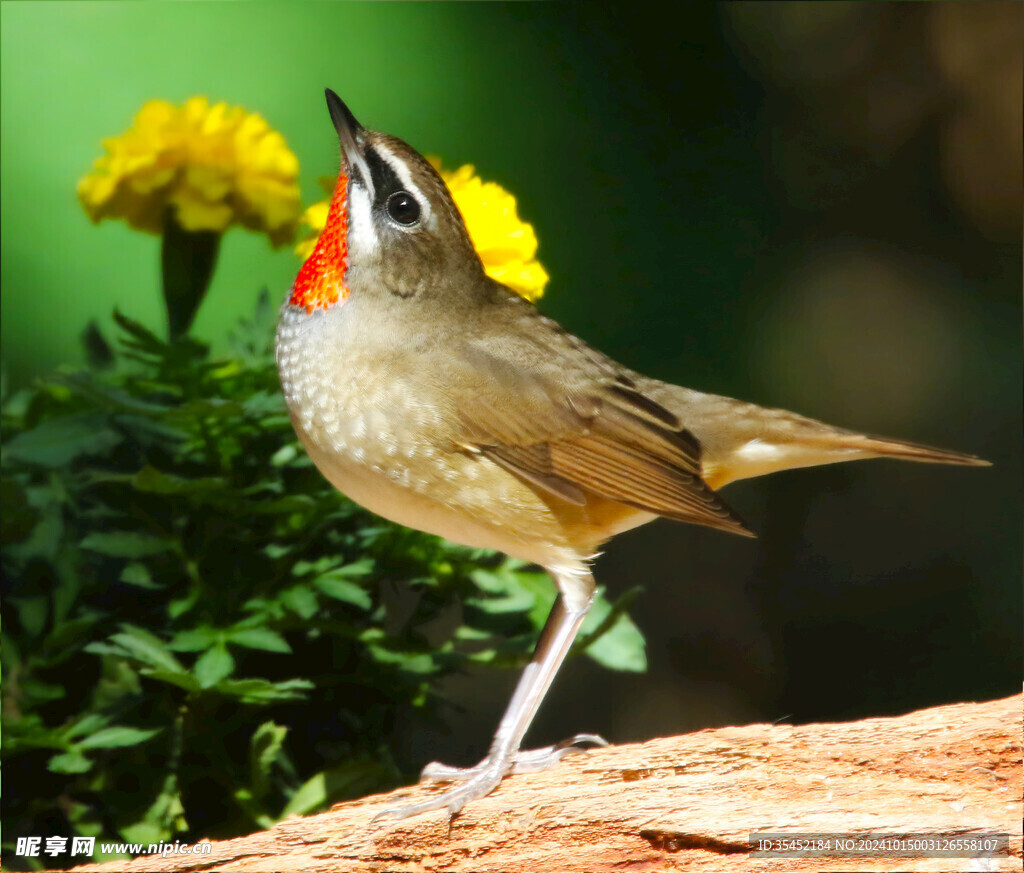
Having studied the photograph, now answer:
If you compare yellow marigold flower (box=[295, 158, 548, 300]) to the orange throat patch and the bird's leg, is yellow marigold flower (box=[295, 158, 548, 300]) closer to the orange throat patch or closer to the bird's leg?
the orange throat patch

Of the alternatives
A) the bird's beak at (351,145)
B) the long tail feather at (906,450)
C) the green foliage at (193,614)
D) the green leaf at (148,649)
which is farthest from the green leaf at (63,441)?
the long tail feather at (906,450)

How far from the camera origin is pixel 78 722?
5.47 feet

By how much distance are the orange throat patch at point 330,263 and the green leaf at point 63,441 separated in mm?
356

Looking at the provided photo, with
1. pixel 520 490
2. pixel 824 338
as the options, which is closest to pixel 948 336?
pixel 824 338

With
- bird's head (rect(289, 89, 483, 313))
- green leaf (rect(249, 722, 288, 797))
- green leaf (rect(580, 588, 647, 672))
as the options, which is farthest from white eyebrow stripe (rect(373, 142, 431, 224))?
green leaf (rect(249, 722, 288, 797))

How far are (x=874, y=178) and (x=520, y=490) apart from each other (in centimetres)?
102

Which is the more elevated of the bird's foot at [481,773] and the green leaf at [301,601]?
the green leaf at [301,601]

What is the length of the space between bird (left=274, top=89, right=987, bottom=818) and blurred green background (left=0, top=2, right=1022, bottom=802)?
0.25 m

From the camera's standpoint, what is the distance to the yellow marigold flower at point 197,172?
5.57ft

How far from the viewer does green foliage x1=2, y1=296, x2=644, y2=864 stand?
5.39 ft

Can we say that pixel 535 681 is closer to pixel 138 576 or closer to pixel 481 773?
pixel 481 773

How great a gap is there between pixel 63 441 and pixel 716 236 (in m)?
1.23

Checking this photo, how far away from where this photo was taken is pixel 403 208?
65.5 inches

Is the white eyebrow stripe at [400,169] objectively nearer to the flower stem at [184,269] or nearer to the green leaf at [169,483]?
the flower stem at [184,269]
